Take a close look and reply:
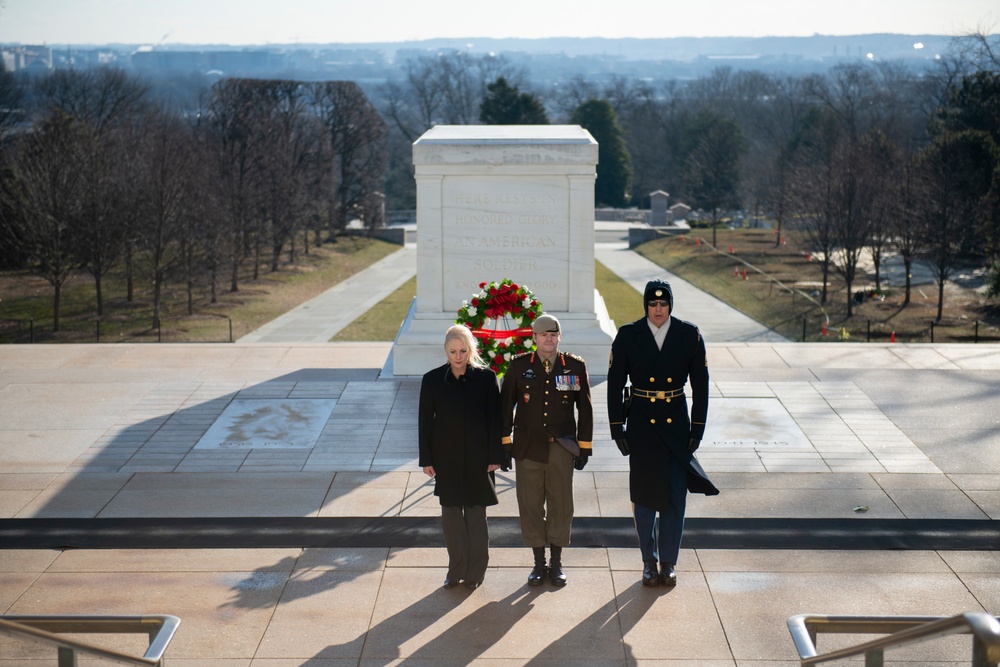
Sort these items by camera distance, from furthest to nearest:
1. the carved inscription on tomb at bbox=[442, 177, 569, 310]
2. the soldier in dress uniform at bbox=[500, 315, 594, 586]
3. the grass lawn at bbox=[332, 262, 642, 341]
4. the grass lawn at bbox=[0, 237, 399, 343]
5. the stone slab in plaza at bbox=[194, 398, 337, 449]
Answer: the grass lawn at bbox=[0, 237, 399, 343], the grass lawn at bbox=[332, 262, 642, 341], the carved inscription on tomb at bbox=[442, 177, 569, 310], the stone slab in plaza at bbox=[194, 398, 337, 449], the soldier in dress uniform at bbox=[500, 315, 594, 586]

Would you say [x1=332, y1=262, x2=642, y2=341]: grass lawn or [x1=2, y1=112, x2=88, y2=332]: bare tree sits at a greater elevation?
[x1=2, y1=112, x2=88, y2=332]: bare tree

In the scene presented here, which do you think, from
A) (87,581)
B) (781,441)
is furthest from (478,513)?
(781,441)

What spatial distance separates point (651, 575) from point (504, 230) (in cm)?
683

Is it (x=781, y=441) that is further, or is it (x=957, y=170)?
(x=957, y=170)

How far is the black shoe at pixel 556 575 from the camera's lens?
718 centimetres

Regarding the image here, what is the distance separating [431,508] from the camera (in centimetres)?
874

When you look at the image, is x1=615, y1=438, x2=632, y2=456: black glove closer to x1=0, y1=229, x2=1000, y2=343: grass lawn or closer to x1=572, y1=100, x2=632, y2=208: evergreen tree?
x1=0, y1=229, x2=1000, y2=343: grass lawn

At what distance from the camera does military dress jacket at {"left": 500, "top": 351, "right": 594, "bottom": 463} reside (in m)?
7.03

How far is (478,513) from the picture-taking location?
7.08 meters

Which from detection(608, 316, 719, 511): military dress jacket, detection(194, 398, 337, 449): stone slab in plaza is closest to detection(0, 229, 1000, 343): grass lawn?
detection(194, 398, 337, 449): stone slab in plaza

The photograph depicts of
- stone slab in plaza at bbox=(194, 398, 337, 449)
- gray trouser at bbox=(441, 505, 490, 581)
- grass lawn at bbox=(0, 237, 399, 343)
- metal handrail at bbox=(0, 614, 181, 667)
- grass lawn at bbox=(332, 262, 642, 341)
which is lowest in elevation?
grass lawn at bbox=(0, 237, 399, 343)

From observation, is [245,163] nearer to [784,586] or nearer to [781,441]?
[781,441]

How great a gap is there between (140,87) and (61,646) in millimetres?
77382

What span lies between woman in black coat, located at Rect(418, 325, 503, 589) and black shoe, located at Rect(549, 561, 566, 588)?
0.43 m
